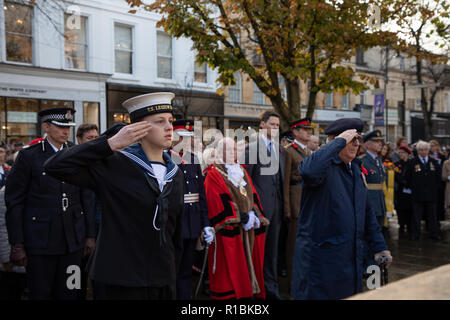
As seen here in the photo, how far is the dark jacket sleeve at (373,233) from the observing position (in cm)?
370

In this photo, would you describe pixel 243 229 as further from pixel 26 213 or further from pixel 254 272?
pixel 26 213

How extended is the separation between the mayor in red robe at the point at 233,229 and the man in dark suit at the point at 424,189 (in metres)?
5.46

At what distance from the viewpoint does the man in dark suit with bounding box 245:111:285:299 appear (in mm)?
5824

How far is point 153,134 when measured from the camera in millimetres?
2824

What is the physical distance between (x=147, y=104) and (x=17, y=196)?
1.97 m

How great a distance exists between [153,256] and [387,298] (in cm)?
179

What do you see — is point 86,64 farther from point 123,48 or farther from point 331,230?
point 331,230

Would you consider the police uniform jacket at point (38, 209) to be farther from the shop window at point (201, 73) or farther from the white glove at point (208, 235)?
the shop window at point (201, 73)

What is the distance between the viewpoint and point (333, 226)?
352 cm

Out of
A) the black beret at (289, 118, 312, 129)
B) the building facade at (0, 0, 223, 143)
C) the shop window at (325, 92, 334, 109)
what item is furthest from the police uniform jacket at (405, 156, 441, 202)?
the shop window at (325, 92, 334, 109)

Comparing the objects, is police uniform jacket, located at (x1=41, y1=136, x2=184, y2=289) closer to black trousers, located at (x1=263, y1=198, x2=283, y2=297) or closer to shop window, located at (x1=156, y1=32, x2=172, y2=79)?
black trousers, located at (x1=263, y1=198, x2=283, y2=297)

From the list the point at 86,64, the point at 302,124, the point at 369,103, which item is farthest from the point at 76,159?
the point at 369,103

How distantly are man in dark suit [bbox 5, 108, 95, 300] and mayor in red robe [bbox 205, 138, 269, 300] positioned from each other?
1733 millimetres
